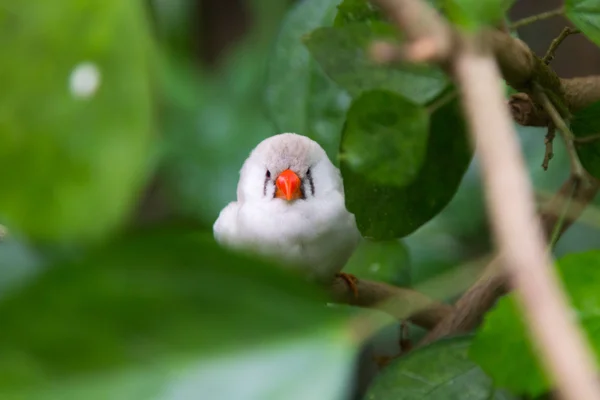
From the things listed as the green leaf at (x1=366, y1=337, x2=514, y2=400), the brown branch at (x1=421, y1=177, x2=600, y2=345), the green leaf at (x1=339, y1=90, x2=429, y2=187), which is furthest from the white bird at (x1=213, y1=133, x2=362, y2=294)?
the green leaf at (x1=339, y1=90, x2=429, y2=187)

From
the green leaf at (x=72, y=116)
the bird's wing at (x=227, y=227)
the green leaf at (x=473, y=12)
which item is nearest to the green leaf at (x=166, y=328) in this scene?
the green leaf at (x=72, y=116)

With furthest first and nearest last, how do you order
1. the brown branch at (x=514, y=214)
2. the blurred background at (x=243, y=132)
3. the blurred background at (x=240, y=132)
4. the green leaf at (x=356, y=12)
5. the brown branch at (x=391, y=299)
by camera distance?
1. the blurred background at (x=240, y=132)
2. the blurred background at (x=243, y=132)
3. the brown branch at (x=391, y=299)
4. the green leaf at (x=356, y=12)
5. the brown branch at (x=514, y=214)

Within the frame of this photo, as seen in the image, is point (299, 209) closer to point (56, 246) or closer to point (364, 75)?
point (364, 75)

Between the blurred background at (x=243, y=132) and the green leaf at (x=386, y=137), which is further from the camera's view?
the blurred background at (x=243, y=132)

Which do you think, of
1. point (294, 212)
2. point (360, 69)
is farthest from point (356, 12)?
point (294, 212)

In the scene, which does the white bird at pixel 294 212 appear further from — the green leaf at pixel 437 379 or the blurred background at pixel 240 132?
the green leaf at pixel 437 379

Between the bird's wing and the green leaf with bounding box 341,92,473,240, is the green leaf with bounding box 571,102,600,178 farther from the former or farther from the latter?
the bird's wing

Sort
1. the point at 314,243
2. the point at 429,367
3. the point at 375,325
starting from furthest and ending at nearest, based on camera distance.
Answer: the point at 314,243 → the point at 429,367 → the point at 375,325

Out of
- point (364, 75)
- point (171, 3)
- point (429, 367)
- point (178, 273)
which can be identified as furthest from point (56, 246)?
point (171, 3)
